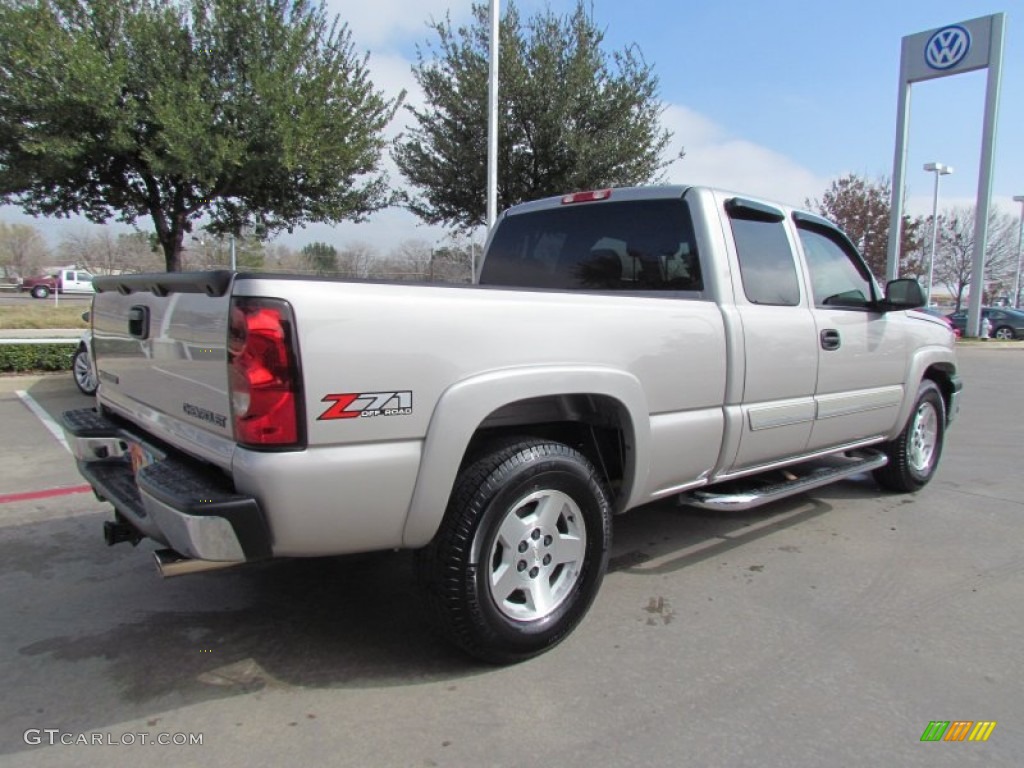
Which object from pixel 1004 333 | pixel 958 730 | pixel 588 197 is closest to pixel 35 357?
pixel 588 197

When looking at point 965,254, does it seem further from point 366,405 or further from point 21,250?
point 21,250

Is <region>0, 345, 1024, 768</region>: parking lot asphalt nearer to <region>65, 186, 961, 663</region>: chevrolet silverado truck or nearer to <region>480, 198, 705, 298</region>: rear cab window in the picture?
<region>65, 186, 961, 663</region>: chevrolet silverado truck

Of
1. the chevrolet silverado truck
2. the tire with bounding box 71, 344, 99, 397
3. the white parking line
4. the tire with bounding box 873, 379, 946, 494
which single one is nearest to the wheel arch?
the chevrolet silverado truck

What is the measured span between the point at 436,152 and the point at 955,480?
1205 centimetres

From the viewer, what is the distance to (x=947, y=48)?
2617 centimetres

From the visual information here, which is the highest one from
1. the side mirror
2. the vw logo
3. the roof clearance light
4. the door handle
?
the vw logo

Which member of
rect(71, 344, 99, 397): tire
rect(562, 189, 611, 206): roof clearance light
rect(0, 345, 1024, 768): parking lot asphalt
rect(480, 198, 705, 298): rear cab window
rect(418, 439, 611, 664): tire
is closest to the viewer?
rect(0, 345, 1024, 768): parking lot asphalt

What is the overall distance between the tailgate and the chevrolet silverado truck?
1cm

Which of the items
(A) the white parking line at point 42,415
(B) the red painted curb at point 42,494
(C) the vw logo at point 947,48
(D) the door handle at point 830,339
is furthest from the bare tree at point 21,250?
(D) the door handle at point 830,339

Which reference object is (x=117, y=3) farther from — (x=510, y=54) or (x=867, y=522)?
(x=867, y=522)

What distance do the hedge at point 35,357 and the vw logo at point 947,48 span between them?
96.0ft

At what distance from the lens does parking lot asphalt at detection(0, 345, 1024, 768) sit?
2422 mm

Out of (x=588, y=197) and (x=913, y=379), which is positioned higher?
(x=588, y=197)

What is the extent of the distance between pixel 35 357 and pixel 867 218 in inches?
1574
